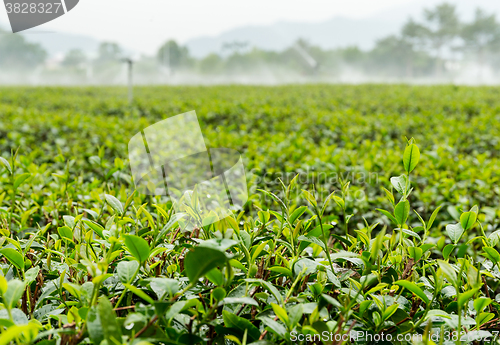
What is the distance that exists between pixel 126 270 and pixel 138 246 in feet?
0.20

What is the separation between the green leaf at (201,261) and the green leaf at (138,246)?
133 millimetres

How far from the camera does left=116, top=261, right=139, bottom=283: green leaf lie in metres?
0.65

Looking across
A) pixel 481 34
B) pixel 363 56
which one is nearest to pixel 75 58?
pixel 363 56

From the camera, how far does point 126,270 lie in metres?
0.67

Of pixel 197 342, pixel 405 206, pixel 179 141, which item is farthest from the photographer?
pixel 179 141

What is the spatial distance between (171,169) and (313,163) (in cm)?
102

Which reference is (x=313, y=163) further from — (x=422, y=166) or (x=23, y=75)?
(x=23, y=75)

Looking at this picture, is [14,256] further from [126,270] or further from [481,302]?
[481,302]

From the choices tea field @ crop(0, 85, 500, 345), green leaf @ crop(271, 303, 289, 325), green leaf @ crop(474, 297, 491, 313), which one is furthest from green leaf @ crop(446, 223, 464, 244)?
green leaf @ crop(271, 303, 289, 325)

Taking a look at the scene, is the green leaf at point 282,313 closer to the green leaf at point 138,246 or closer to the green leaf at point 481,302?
the green leaf at point 138,246

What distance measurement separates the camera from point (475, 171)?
2.28 metres

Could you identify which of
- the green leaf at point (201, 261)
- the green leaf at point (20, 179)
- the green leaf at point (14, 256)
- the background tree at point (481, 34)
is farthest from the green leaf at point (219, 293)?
the background tree at point (481, 34)

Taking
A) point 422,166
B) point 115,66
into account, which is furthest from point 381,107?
point 115,66

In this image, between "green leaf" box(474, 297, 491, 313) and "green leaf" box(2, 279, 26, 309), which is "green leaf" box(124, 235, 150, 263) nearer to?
"green leaf" box(2, 279, 26, 309)
